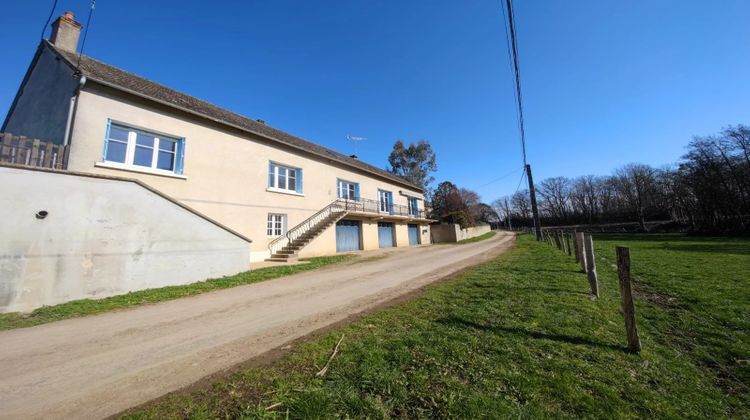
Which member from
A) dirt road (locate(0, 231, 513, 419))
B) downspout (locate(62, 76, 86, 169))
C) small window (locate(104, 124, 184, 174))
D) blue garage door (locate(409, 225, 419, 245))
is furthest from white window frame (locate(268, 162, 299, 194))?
blue garage door (locate(409, 225, 419, 245))

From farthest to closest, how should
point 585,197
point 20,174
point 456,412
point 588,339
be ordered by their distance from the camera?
1. point 585,197
2. point 20,174
3. point 588,339
4. point 456,412

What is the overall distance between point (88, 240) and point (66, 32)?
11267 mm

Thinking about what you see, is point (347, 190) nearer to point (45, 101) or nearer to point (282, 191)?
point (282, 191)

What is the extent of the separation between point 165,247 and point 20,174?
337 cm

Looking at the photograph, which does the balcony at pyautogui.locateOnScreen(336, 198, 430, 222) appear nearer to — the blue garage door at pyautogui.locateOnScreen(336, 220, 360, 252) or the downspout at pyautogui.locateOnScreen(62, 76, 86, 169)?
the blue garage door at pyautogui.locateOnScreen(336, 220, 360, 252)

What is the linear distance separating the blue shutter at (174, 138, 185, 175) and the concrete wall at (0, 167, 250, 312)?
3722 millimetres

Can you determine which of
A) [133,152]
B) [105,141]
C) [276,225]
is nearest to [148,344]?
[105,141]

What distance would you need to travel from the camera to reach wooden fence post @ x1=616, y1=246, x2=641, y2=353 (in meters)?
3.52

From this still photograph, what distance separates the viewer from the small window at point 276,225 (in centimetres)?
1532

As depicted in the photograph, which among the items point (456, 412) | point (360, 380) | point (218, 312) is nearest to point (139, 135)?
point (218, 312)

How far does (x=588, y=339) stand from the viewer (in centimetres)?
381

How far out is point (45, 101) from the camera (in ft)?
36.6

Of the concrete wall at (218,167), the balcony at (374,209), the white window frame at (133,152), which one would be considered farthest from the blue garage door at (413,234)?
the white window frame at (133,152)

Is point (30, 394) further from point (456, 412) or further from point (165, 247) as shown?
point (165, 247)
